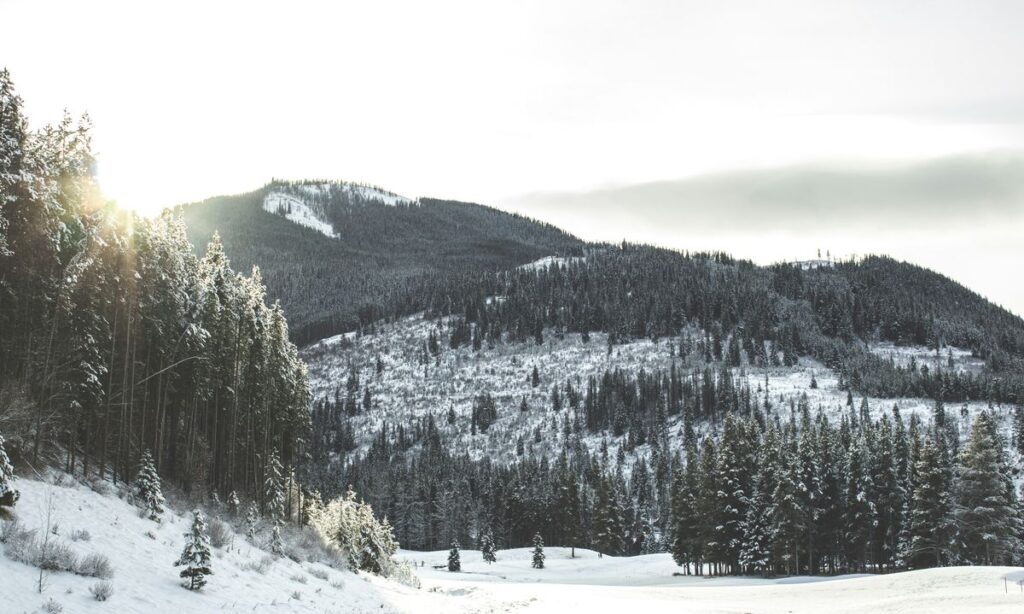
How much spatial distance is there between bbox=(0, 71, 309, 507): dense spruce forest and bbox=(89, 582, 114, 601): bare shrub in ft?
23.0

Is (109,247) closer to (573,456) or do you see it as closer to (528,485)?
(528,485)

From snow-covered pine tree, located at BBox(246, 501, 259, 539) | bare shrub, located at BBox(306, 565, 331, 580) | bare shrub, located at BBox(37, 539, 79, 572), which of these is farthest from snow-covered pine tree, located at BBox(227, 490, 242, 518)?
bare shrub, located at BBox(37, 539, 79, 572)

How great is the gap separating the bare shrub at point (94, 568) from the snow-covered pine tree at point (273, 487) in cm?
2715

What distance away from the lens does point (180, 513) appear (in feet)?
76.0

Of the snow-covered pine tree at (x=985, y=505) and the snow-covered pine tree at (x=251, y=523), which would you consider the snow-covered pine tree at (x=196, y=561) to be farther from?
the snow-covered pine tree at (x=985, y=505)

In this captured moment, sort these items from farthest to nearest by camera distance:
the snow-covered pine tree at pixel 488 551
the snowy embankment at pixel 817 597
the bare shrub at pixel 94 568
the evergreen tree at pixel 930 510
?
the snow-covered pine tree at pixel 488 551, the evergreen tree at pixel 930 510, the snowy embankment at pixel 817 597, the bare shrub at pixel 94 568

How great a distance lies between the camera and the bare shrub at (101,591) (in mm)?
12156

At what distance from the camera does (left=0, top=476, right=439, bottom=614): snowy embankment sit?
11.8 meters

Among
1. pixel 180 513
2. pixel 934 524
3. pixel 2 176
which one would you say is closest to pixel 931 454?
pixel 934 524

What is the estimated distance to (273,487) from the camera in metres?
41.6

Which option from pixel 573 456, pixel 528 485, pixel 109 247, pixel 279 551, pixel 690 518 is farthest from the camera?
pixel 573 456

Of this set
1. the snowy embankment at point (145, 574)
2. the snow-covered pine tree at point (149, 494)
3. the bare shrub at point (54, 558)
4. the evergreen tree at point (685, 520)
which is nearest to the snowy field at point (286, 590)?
the snowy embankment at point (145, 574)

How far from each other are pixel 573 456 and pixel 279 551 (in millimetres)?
160015

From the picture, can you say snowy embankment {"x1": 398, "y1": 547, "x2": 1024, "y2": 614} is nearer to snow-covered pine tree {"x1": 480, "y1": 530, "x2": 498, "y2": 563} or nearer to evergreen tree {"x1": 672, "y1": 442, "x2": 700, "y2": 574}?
evergreen tree {"x1": 672, "y1": 442, "x2": 700, "y2": 574}
